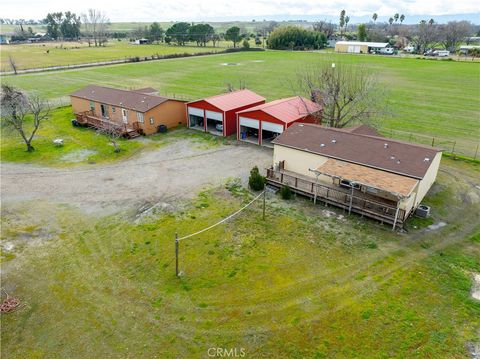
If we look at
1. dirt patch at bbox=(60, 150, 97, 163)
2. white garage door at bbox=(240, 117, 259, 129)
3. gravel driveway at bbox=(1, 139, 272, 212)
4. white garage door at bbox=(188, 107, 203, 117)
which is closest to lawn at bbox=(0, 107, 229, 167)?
dirt patch at bbox=(60, 150, 97, 163)

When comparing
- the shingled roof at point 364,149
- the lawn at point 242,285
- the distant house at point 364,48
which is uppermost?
the distant house at point 364,48

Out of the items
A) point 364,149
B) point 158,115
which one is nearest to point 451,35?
point 158,115

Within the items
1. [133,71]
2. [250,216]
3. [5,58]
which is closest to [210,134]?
[250,216]

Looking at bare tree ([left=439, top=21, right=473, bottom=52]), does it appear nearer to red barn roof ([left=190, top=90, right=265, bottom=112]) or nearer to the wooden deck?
red barn roof ([left=190, top=90, right=265, bottom=112])

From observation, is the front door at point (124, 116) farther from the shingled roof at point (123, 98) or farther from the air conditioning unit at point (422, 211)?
the air conditioning unit at point (422, 211)

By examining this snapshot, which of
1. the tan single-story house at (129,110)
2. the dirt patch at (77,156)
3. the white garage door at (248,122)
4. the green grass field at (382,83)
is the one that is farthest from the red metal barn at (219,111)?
the green grass field at (382,83)

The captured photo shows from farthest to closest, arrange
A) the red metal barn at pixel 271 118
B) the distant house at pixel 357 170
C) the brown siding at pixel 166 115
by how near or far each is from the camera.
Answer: the brown siding at pixel 166 115 → the red metal barn at pixel 271 118 → the distant house at pixel 357 170
